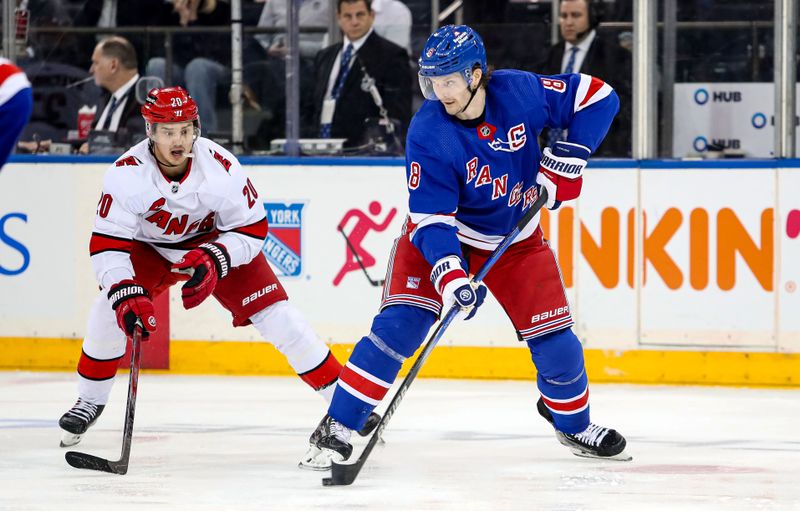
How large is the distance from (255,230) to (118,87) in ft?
6.55

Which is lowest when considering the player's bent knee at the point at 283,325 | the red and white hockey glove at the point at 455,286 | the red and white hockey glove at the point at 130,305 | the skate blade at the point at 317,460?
the skate blade at the point at 317,460

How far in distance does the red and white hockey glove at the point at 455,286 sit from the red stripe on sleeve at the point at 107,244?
84 centimetres

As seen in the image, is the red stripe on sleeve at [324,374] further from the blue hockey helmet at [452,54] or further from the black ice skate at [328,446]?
the blue hockey helmet at [452,54]

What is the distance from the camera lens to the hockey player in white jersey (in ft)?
12.7

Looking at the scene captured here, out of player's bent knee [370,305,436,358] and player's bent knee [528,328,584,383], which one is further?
player's bent knee [528,328,584,383]

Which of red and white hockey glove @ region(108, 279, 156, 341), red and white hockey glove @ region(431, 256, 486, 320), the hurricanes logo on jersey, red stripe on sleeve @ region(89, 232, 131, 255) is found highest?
the hurricanes logo on jersey

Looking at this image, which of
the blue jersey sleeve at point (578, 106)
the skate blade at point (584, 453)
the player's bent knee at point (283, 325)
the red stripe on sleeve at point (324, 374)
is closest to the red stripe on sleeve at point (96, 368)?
the player's bent knee at point (283, 325)

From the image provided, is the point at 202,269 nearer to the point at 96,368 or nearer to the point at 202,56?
the point at 96,368

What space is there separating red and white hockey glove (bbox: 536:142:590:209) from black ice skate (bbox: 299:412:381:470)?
0.79 metres

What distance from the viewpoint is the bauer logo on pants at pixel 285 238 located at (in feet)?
18.2

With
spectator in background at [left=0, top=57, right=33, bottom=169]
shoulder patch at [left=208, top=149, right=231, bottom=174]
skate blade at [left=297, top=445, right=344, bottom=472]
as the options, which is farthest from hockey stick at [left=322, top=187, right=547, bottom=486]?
spectator in background at [left=0, top=57, right=33, bottom=169]

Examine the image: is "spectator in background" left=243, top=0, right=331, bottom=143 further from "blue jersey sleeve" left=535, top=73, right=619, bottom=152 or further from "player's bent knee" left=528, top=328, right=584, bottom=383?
"player's bent knee" left=528, top=328, right=584, bottom=383

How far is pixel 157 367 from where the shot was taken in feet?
18.5

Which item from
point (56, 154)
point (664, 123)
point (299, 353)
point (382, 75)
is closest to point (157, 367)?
point (56, 154)
